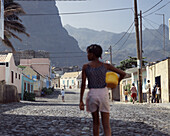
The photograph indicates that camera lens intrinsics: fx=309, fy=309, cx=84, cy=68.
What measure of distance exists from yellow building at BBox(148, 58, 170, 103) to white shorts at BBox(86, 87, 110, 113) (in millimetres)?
19412

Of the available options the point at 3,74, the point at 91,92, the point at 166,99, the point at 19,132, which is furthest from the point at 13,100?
the point at 91,92

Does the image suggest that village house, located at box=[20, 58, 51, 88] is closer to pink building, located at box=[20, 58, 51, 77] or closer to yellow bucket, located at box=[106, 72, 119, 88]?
pink building, located at box=[20, 58, 51, 77]

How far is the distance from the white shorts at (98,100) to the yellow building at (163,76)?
764 inches

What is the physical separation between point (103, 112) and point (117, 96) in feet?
130

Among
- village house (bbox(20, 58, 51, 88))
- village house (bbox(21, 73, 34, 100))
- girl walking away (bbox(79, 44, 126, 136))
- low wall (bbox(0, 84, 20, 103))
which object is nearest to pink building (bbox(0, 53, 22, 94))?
low wall (bbox(0, 84, 20, 103))

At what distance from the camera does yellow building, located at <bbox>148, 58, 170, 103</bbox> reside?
23500 mm

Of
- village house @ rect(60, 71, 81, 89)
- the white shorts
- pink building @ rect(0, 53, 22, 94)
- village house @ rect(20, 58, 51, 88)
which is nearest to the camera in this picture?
the white shorts

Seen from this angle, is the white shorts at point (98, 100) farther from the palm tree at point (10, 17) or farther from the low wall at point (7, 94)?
the palm tree at point (10, 17)

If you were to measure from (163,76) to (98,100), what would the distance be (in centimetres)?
2091

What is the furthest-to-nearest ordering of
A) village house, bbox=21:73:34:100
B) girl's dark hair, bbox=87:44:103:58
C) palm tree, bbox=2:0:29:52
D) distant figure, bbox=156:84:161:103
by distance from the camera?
village house, bbox=21:73:34:100
palm tree, bbox=2:0:29:52
distant figure, bbox=156:84:161:103
girl's dark hair, bbox=87:44:103:58

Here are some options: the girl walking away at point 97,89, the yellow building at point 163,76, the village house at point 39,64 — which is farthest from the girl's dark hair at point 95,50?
the village house at point 39,64

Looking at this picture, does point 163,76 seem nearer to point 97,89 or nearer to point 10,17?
point 10,17

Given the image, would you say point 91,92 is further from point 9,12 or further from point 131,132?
point 9,12

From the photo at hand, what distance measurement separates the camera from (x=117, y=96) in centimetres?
4397
